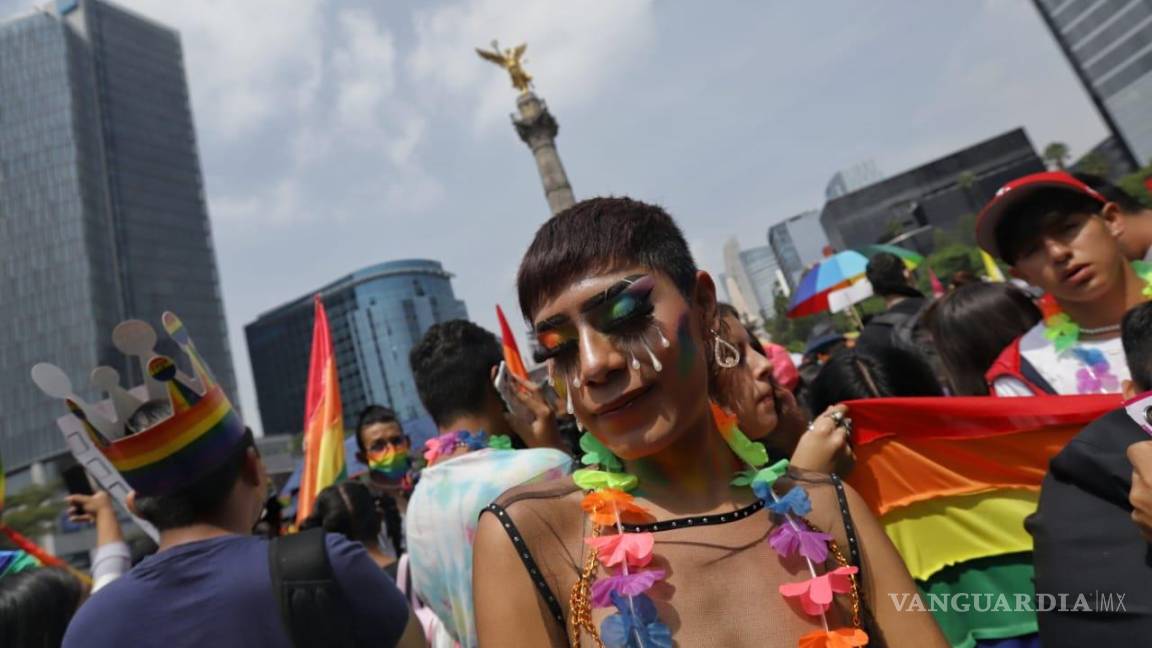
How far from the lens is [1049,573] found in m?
1.62

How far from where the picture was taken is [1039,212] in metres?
2.78

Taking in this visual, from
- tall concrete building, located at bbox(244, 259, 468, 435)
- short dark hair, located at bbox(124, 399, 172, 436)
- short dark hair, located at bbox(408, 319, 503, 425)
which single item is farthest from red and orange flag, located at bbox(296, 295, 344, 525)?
tall concrete building, located at bbox(244, 259, 468, 435)

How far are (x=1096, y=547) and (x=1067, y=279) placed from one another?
1.53 metres

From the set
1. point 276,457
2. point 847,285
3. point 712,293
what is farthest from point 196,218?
point 712,293

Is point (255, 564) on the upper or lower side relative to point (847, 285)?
lower

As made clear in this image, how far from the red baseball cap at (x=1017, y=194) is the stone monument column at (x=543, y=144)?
77.4 ft

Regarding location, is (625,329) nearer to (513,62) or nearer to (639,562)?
(639,562)

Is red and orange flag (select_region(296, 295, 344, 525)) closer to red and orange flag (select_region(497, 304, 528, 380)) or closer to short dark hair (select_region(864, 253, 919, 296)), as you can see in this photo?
red and orange flag (select_region(497, 304, 528, 380))

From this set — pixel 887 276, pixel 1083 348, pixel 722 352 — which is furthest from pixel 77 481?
pixel 887 276

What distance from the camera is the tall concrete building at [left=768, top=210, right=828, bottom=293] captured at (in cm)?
10562

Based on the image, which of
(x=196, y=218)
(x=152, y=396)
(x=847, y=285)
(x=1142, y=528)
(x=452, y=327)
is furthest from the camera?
(x=196, y=218)

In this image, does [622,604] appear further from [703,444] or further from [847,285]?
[847,285]

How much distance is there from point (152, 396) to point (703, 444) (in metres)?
1.89

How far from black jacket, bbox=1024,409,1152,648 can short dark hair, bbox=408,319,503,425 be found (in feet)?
6.79
